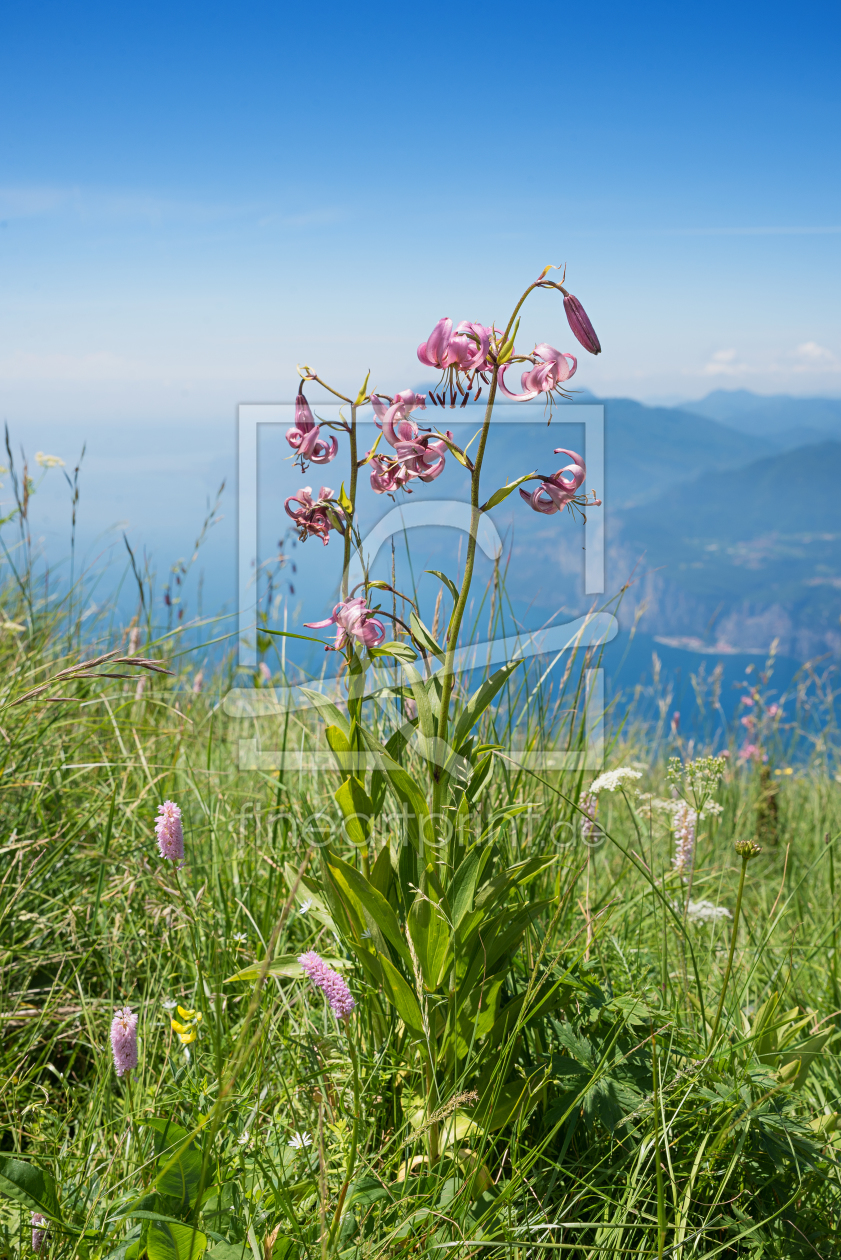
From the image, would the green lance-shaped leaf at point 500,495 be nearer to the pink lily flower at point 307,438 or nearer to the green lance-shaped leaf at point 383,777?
the pink lily flower at point 307,438

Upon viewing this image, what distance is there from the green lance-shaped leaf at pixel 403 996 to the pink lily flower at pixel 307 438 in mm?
1020

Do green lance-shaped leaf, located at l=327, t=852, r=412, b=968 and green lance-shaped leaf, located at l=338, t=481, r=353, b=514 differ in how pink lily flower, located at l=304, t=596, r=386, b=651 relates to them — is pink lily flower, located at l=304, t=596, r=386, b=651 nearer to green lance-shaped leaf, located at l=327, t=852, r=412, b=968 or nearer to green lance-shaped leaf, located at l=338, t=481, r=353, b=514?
green lance-shaped leaf, located at l=338, t=481, r=353, b=514

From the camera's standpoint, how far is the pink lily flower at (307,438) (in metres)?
1.64

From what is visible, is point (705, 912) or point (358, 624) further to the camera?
point (705, 912)

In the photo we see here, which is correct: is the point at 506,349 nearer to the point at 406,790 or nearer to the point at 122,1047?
the point at 406,790

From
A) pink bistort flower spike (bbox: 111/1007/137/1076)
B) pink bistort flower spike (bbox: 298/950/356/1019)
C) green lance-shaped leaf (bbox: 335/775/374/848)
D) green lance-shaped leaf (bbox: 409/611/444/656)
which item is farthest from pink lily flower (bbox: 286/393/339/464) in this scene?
pink bistort flower spike (bbox: 111/1007/137/1076)

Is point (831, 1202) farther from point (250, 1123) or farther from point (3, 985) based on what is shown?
point (3, 985)

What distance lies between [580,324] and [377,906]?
46.9 inches

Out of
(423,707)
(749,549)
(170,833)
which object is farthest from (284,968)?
(749,549)

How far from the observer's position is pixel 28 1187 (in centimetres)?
129

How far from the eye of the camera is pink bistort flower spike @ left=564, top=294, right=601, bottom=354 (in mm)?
1476

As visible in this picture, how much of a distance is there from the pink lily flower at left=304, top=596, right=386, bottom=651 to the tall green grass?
425mm

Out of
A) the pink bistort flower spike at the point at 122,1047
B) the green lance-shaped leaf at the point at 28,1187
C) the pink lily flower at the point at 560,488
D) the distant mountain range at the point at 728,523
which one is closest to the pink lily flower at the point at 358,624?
the pink lily flower at the point at 560,488

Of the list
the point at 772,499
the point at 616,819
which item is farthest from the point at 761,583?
the point at 616,819
